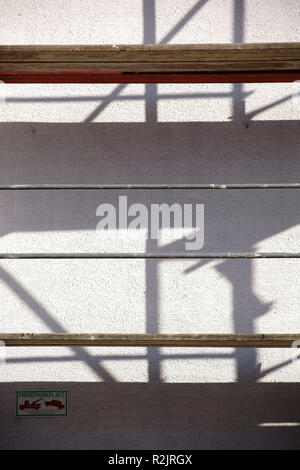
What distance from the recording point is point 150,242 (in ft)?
13.9

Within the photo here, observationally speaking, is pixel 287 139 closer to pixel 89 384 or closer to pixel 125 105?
pixel 125 105

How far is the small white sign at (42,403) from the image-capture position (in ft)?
13.6

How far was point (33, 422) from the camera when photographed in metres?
4.14

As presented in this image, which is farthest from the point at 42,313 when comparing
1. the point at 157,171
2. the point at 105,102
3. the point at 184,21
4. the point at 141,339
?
the point at 184,21

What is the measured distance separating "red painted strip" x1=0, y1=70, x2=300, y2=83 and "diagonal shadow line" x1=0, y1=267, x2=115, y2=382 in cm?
150

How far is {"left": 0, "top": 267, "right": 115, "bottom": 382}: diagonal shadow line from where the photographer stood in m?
4.16

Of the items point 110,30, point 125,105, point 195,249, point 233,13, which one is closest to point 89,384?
point 195,249

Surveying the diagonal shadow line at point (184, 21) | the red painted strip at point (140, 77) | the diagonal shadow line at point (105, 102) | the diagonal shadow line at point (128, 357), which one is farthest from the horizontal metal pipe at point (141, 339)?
the diagonal shadow line at point (184, 21)

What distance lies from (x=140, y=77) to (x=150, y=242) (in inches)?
50.4

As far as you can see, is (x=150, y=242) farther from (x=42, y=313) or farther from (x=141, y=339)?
(x=141, y=339)

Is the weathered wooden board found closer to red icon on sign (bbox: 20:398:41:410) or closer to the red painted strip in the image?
the red painted strip

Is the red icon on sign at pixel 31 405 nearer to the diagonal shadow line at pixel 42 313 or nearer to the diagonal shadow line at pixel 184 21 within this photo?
the diagonal shadow line at pixel 42 313
